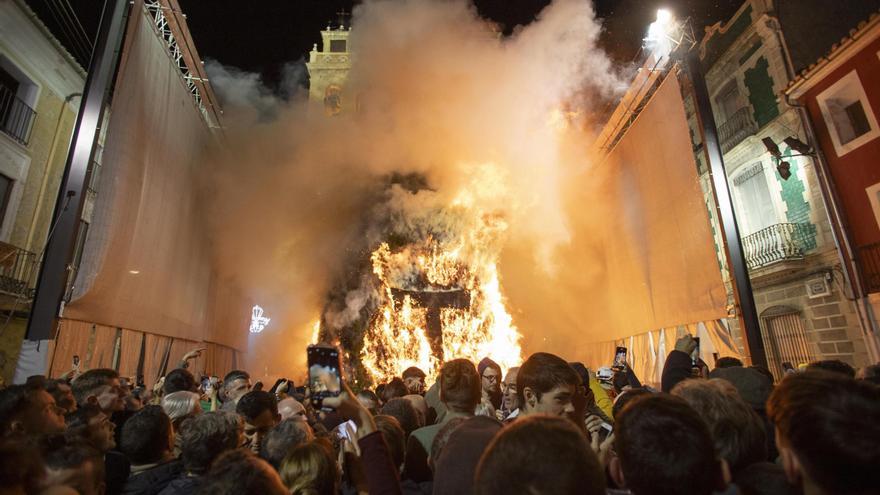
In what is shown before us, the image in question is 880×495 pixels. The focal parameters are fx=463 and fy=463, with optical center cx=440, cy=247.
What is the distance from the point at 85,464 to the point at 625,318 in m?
14.8

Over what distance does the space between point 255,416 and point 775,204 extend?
14925 mm

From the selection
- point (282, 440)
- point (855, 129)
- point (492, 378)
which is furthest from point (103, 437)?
point (855, 129)

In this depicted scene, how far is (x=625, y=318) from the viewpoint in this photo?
14.9 m

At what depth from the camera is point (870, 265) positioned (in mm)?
10688

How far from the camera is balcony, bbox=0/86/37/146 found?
1173 centimetres

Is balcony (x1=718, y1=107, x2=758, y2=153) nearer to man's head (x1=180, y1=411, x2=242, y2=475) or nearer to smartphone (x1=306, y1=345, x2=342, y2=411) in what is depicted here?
smartphone (x1=306, y1=345, x2=342, y2=411)

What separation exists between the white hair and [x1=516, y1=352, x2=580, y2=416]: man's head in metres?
3.02

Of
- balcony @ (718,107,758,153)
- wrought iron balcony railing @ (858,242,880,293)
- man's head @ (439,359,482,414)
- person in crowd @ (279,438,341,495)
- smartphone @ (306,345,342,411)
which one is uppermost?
balcony @ (718,107,758,153)

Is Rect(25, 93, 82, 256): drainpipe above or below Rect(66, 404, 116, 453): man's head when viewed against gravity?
above

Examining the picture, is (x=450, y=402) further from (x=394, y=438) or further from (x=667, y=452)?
(x=667, y=452)

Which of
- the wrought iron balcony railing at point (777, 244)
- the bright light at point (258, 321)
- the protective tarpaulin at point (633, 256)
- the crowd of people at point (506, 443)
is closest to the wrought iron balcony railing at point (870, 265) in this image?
the wrought iron balcony railing at point (777, 244)

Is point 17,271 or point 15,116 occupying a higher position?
point 15,116

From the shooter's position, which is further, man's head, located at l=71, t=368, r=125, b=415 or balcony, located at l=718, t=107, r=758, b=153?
balcony, located at l=718, t=107, r=758, b=153

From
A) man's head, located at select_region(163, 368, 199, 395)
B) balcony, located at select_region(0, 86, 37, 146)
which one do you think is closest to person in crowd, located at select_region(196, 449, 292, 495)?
man's head, located at select_region(163, 368, 199, 395)
